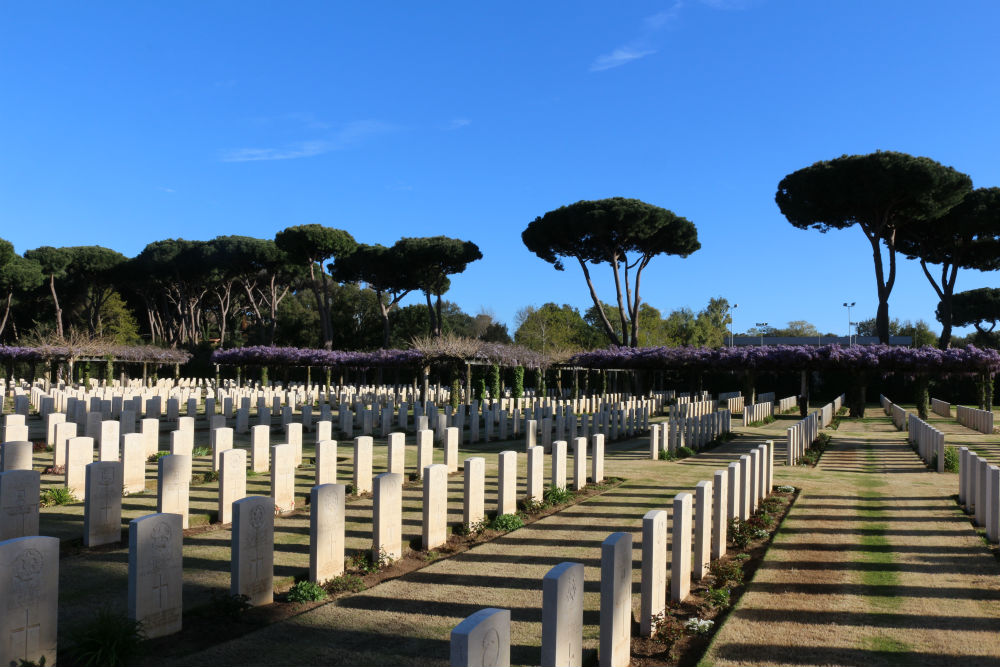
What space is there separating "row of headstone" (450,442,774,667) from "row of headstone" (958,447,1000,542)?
3.32 metres

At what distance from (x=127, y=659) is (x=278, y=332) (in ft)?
197

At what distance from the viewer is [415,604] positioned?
5.01 m

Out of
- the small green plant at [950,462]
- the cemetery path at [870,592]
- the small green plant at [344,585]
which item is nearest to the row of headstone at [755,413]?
the small green plant at [950,462]

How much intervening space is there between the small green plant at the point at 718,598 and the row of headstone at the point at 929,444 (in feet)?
30.9

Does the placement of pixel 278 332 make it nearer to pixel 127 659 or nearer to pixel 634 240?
pixel 634 240

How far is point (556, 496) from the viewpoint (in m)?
8.98

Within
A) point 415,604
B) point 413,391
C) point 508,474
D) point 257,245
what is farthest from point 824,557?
point 257,245

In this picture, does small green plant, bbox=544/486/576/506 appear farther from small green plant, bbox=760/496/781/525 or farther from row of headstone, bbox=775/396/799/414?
row of headstone, bbox=775/396/799/414

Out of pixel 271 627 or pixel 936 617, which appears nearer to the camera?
pixel 271 627

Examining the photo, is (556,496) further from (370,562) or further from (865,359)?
(865,359)

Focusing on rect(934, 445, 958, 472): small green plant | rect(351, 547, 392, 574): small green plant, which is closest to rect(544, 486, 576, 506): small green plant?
rect(351, 547, 392, 574): small green plant

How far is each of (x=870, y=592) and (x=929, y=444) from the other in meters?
9.98

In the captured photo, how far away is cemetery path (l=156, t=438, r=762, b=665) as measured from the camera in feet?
13.5

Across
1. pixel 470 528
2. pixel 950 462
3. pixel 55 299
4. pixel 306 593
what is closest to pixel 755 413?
pixel 950 462
